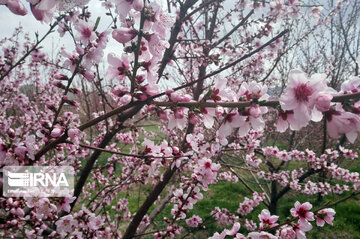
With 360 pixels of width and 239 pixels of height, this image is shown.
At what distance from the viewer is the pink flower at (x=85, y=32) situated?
5.43 feet

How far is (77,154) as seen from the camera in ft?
13.0

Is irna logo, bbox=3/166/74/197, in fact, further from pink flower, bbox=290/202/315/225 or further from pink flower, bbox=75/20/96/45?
pink flower, bbox=290/202/315/225

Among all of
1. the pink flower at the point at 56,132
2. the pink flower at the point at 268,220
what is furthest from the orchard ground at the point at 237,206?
the pink flower at the point at 56,132

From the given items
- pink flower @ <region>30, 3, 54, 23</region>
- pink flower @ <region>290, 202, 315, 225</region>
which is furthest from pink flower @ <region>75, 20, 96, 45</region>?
pink flower @ <region>290, 202, 315, 225</region>

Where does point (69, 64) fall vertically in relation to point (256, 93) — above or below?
above

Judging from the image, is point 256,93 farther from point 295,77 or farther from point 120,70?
point 120,70

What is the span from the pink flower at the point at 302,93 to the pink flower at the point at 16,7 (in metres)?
1.09

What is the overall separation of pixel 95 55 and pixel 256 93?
41.8 inches

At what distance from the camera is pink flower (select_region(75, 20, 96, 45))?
1.66m

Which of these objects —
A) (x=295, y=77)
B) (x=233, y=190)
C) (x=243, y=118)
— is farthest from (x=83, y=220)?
(x=233, y=190)

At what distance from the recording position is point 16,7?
2.94 ft

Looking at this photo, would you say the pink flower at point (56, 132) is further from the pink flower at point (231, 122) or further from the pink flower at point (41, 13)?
the pink flower at point (231, 122)

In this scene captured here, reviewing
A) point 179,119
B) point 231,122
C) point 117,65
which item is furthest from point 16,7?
point 231,122

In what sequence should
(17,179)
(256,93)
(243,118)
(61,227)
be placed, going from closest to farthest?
(256,93) < (243,118) < (17,179) < (61,227)
